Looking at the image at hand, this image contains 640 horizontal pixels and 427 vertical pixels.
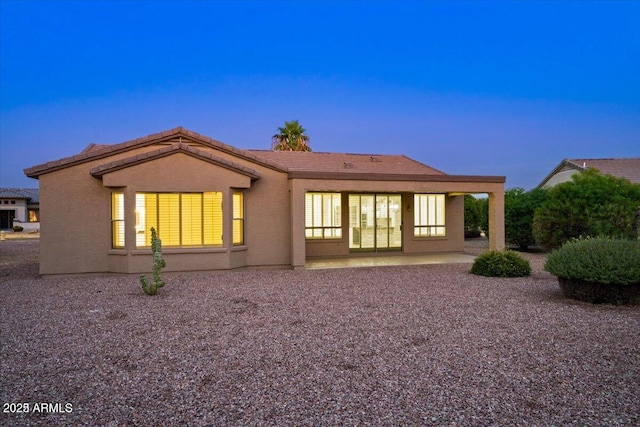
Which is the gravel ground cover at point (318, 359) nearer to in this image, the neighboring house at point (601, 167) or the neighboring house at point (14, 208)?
the neighboring house at point (601, 167)

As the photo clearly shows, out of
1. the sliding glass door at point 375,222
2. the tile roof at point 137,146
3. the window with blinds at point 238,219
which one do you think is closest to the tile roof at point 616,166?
the sliding glass door at point 375,222

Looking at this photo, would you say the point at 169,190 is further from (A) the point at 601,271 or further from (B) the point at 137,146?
(A) the point at 601,271

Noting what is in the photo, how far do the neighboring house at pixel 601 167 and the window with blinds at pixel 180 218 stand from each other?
26.4m

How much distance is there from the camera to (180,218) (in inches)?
467

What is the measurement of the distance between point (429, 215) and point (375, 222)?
2.40 m

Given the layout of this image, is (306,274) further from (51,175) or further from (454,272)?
(51,175)

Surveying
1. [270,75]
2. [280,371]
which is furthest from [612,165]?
[280,371]

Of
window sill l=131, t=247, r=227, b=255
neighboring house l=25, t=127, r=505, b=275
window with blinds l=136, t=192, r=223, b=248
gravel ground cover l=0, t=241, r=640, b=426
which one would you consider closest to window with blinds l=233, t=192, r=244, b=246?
neighboring house l=25, t=127, r=505, b=275

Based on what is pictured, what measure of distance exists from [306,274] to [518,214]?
11.6m

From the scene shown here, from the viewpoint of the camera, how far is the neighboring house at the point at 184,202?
1131 centimetres

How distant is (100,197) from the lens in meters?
11.6

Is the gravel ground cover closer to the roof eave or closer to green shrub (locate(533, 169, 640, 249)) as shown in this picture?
the roof eave

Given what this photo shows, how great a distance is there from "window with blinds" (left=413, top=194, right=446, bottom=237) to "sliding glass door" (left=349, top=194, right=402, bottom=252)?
2.42 feet

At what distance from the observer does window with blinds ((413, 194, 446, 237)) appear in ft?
54.7
